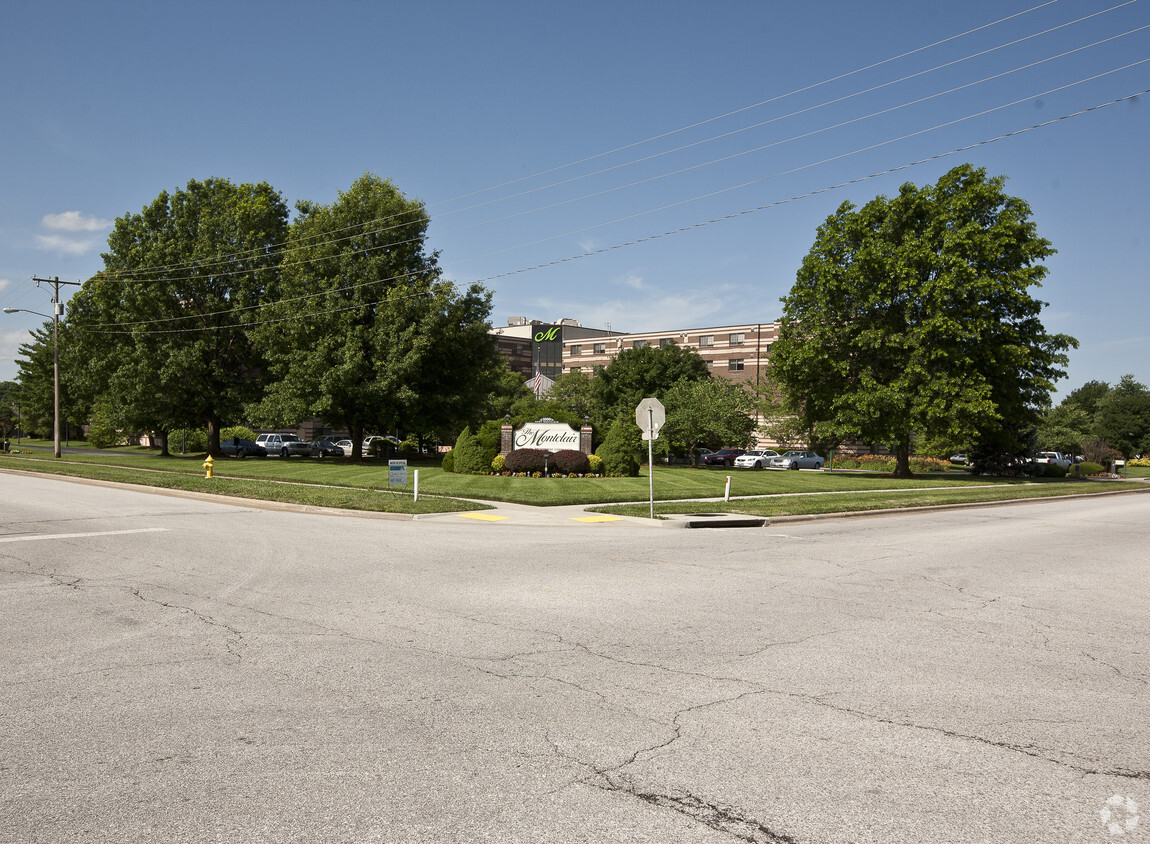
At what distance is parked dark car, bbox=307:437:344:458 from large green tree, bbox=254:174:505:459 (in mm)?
9297

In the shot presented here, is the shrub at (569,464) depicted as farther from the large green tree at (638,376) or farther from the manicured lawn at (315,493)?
the large green tree at (638,376)

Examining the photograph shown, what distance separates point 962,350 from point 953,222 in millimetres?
6970

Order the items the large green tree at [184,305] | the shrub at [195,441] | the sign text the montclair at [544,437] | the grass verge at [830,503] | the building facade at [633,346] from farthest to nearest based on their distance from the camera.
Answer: the building facade at [633,346]
the shrub at [195,441]
the large green tree at [184,305]
the sign text the montclair at [544,437]
the grass verge at [830,503]

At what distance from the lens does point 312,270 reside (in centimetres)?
4475

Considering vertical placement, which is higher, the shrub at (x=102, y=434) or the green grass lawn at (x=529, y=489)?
the shrub at (x=102, y=434)

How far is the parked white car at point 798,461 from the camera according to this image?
54.7 metres

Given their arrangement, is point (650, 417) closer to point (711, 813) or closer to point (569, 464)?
point (569, 464)

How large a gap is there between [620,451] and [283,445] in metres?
29.7

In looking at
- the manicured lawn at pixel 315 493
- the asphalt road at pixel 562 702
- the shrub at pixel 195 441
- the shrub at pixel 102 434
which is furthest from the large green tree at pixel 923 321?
the shrub at pixel 102 434

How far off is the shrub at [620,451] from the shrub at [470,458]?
16.9 feet

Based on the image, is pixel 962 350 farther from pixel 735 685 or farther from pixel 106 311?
pixel 106 311

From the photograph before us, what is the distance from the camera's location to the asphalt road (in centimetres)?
358

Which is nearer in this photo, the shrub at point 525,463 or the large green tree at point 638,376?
the shrub at point 525,463

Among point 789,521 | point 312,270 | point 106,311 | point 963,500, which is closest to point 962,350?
point 963,500
